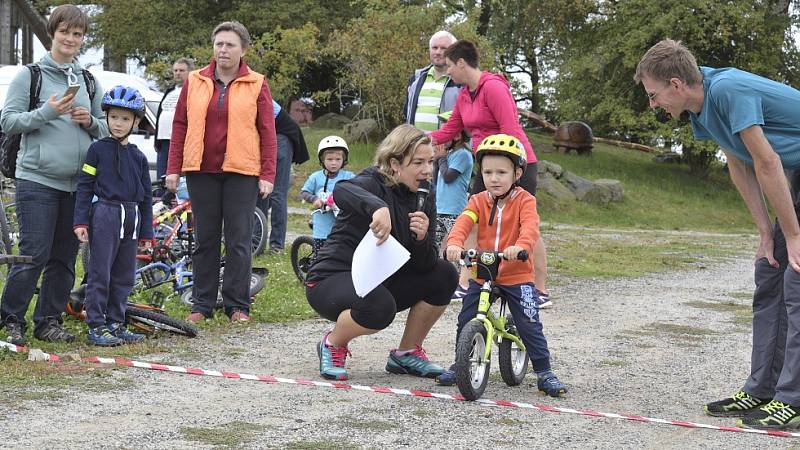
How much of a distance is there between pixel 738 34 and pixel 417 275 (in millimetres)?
30774

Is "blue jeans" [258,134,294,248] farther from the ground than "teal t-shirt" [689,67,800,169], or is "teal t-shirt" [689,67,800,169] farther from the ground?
"teal t-shirt" [689,67,800,169]

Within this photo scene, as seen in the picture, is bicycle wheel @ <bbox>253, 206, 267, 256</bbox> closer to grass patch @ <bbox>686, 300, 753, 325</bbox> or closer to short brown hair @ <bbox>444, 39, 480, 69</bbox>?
short brown hair @ <bbox>444, 39, 480, 69</bbox>

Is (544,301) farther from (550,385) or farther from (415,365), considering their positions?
(550,385)

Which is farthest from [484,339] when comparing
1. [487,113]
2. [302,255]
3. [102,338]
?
[302,255]

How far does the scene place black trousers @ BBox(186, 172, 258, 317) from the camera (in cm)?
830

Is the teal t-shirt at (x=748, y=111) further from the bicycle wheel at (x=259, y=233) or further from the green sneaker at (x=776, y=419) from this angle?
the bicycle wheel at (x=259, y=233)

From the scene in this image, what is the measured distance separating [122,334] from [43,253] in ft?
2.47

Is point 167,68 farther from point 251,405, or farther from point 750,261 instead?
point 251,405

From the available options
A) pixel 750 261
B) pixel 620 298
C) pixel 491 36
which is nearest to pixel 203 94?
pixel 620 298

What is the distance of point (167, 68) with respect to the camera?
104 feet

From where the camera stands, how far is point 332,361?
21.3 ft

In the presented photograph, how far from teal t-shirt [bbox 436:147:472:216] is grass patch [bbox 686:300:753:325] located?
2.45 metres

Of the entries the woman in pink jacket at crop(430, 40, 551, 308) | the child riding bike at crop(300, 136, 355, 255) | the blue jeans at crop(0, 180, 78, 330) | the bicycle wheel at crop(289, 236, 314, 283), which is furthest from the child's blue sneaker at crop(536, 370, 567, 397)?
the bicycle wheel at crop(289, 236, 314, 283)

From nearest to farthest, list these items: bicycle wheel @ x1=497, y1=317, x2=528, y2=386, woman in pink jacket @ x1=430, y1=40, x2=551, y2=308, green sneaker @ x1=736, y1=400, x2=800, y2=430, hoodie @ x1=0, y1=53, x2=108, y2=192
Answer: green sneaker @ x1=736, y1=400, x2=800, y2=430
bicycle wheel @ x1=497, y1=317, x2=528, y2=386
hoodie @ x1=0, y1=53, x2=108, y2=192
woman in pink jacket @ x1=430, y1=40, x2=551, y2=308
